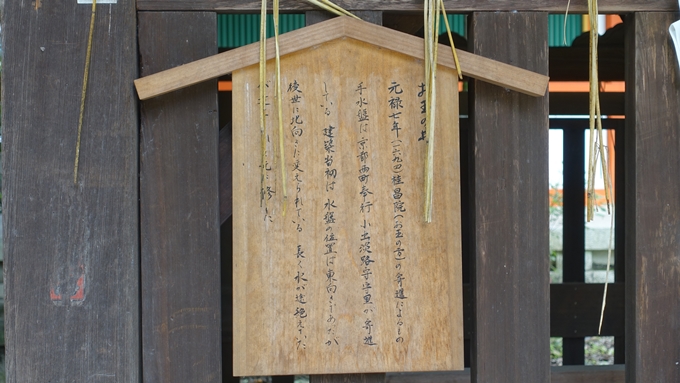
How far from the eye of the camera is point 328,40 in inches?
58.7

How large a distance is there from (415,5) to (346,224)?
1.90 ft

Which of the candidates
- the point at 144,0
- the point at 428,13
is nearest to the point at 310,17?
the point at 428,13

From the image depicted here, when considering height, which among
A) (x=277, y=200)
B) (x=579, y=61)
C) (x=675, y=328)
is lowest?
(x=675, y=328)

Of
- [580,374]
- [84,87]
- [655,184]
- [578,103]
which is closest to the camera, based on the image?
[84,87]

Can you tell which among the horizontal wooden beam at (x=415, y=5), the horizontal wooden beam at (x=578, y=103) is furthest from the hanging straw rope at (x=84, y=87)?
the horizontal wooden beam at (x=578, y=103)

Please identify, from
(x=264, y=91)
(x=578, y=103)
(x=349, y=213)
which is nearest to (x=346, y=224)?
(x=349, y=213)

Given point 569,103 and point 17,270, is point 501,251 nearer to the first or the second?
point 17,270

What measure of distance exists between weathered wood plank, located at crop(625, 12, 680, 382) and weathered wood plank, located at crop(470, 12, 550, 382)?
9.6 inches


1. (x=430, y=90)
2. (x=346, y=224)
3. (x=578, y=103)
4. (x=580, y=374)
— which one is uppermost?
(x=578, y=103)

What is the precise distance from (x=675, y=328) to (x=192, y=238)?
50.0 inches

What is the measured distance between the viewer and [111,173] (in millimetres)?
1497

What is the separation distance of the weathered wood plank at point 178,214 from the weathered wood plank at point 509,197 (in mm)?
675

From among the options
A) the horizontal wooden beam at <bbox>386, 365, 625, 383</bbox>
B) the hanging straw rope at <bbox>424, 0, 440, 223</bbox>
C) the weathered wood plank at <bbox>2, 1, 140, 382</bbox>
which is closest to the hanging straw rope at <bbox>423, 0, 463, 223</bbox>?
the hanging straw rope at <bbox>424, 0, 440, 223</bbox>

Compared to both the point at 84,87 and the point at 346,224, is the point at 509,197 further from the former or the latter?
the point at 84,87
